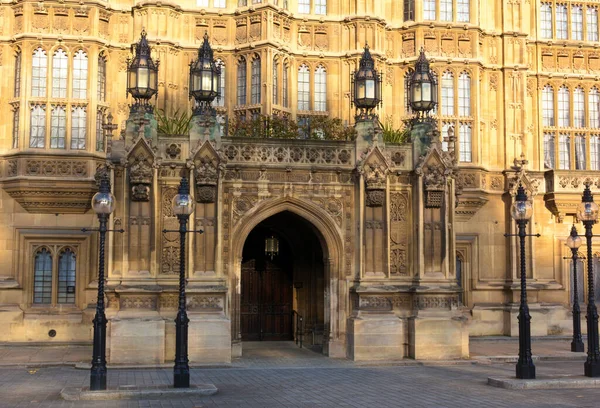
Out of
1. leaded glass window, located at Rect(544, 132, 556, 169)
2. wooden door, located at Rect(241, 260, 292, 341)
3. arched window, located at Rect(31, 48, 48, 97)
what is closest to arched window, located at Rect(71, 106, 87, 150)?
arched window, located at Rect(31, 48, 48, 97)

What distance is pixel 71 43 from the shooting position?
29.7 metres

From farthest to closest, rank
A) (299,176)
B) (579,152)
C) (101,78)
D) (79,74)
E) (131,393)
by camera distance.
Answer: (579,152) → (101,78) → (79,74) → (299,176) → (131,393)

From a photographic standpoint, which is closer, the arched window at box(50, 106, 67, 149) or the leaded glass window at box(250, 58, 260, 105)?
the arched window at box(50, 106, 67, 149)

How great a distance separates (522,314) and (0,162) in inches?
735

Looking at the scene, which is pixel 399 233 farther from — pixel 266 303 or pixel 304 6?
pixel 304 6

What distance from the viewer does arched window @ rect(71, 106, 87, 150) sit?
29.8 m

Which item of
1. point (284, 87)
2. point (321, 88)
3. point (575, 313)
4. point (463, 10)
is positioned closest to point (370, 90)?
point (284, 87)

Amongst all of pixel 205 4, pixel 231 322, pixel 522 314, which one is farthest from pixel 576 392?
pixel 205 4

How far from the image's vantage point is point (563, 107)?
34781 mm

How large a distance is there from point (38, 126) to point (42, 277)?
5.29 metres

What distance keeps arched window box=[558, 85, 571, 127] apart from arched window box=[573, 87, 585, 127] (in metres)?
0.31

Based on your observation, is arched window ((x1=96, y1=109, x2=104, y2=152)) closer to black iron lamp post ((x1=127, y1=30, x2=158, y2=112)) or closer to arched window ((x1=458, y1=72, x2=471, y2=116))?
black iron lamp post ((x1=127, y1=30, x2=158, y2=112))

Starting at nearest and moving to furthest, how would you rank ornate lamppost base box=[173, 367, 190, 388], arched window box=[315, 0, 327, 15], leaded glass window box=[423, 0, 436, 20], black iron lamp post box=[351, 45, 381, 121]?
ornate lamppost base box=[173, 367, 190, 388] < black iron lamp post box=[351, 45, 381, 121] < arched window box=[315, 0, 327, 15] < leaded glass window box=[423, 0, 436, 20]

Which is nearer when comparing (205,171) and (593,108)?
(205,171)
